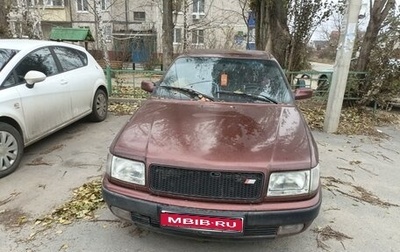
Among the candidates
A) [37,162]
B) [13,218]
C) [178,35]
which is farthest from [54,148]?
[178,35]

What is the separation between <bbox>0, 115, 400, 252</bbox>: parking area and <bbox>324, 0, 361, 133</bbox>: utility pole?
663 millimetres

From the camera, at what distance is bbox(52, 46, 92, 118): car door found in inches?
198

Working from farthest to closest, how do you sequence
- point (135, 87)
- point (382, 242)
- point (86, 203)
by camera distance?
point (135, 87)
point (86, 203)
point (382, 242)

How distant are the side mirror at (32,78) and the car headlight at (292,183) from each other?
332 cm

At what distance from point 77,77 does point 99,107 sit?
3.15 feet

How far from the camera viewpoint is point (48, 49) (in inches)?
187

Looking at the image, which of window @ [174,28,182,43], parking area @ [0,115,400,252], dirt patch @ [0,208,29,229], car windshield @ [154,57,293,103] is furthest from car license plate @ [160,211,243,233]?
window @ [174,28,182,43]

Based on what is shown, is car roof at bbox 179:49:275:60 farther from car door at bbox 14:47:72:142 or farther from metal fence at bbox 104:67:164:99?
metal fence at bbox 104:67:164:99

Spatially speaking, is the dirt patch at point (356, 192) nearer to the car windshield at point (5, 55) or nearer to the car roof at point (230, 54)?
the car roof at point (230, 54)

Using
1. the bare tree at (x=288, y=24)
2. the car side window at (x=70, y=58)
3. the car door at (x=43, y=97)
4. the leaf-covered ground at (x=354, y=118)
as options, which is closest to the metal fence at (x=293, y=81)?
the leaf-covered ground at (x=354, y=118)

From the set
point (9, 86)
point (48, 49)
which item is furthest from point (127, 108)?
point (9, 86)

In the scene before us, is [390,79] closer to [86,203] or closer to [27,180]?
[86,203]

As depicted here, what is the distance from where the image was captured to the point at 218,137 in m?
2.43

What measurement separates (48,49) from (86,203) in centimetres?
270
